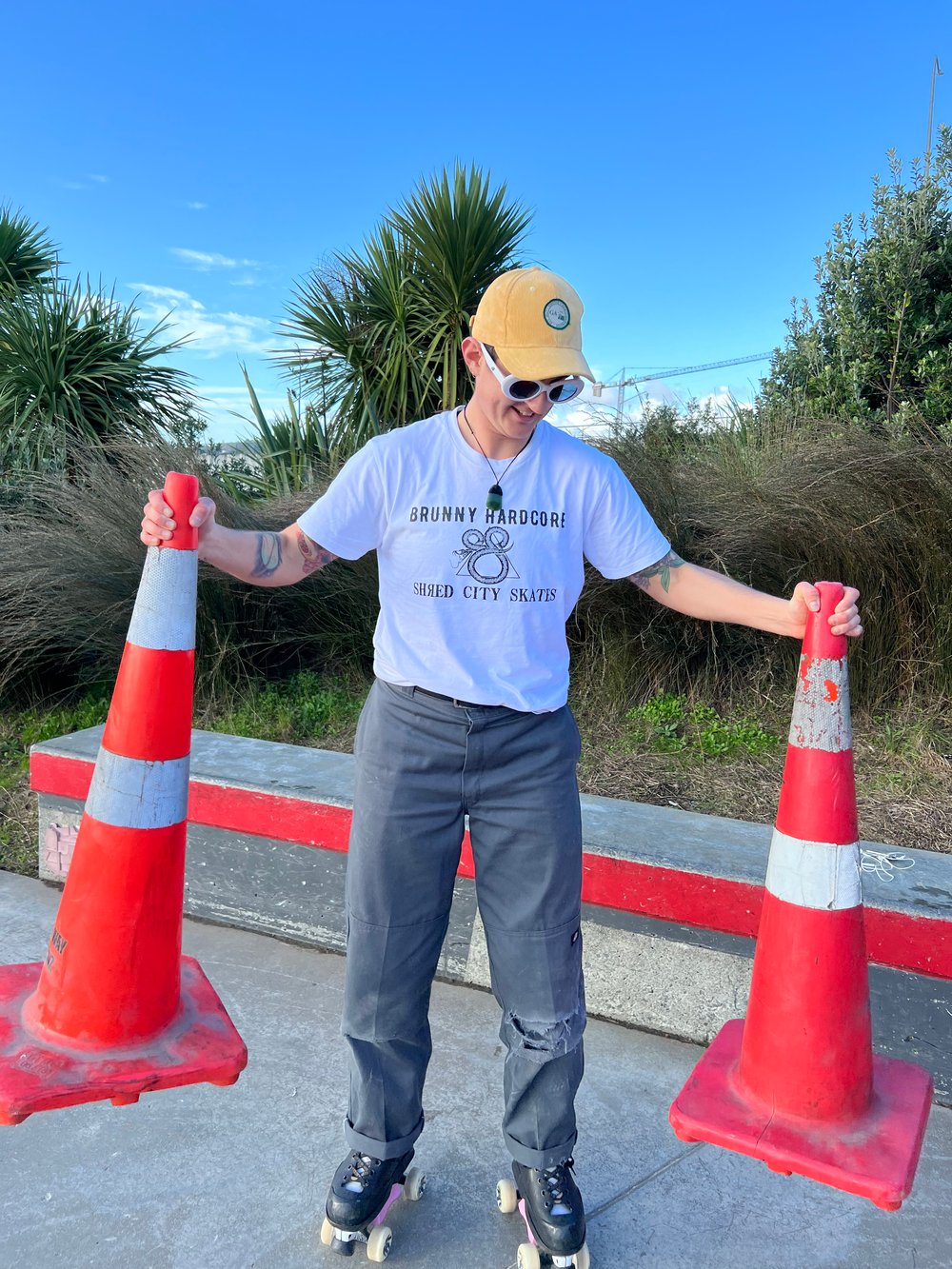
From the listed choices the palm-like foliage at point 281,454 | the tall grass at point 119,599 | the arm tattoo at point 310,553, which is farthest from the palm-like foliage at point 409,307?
the arm tattoo at point 310,553

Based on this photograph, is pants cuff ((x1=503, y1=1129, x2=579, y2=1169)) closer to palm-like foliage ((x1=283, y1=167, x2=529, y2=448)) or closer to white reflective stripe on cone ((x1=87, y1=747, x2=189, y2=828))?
white reflective stripe on cone ((x1=87, y1=747, x2=189, y2=828))

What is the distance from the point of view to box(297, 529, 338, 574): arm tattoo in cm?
209

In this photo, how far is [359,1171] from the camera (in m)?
2.04

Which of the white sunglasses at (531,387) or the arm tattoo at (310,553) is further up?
the white sunglasses at (531,387)

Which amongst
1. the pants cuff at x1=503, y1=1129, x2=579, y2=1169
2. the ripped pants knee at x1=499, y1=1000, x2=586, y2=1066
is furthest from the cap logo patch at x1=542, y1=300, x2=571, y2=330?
the pants cuff at x1=503, y1=1129, x2=579, y2=1169

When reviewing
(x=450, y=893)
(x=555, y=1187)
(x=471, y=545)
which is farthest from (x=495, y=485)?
(x=555, y=1187)

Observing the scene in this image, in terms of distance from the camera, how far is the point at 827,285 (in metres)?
7.44

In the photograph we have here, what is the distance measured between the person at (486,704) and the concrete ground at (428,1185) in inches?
7.0

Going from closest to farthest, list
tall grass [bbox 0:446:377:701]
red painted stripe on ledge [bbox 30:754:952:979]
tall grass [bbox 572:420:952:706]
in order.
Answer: red painted stripe on ledge [bbox 30:754:952:979]
tall grass [bbox 572:420:952:706]
tall grass [bbox 0:446:377:701]

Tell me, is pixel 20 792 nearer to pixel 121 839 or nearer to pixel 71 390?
pixel 121 839

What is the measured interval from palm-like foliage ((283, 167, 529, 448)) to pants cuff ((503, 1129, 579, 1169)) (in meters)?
8.31

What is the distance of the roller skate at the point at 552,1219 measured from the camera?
6.47ft

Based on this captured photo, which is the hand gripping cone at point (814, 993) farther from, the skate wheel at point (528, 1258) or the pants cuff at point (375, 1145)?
the pants cuff at point (375, 1145)

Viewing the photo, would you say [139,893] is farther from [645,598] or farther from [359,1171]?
[645,598]
